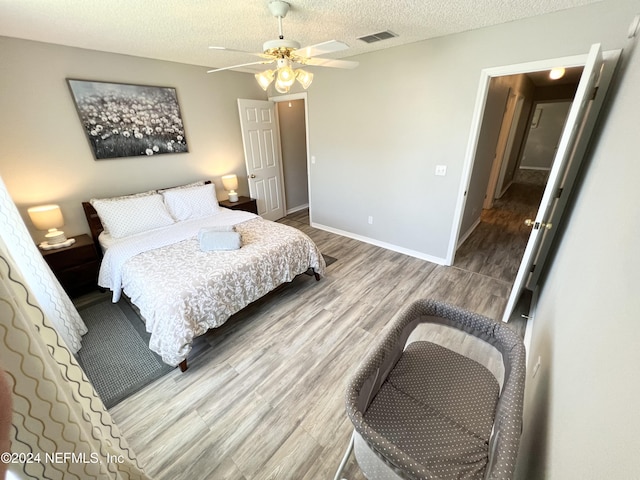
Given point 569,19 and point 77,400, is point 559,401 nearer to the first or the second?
point 77,400

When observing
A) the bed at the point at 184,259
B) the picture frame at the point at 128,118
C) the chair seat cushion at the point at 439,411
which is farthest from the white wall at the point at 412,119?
the chair seat cushion at the point at 439,411

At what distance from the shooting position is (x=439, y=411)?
1.18 metres

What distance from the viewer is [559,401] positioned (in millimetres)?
927

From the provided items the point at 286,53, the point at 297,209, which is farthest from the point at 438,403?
the point at 297,209

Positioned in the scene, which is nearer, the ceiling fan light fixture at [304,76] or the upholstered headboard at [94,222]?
the ceiling fan light fixture at [304,76]

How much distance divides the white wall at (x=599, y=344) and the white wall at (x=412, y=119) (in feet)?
2.77

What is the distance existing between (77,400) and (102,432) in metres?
0.19

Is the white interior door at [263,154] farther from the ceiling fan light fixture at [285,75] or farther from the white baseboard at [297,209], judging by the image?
the ceiling fan light fixture at [285,75]

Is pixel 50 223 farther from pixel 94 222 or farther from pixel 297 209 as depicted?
pixel 297 209

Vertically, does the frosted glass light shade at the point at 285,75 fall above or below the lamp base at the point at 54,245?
above

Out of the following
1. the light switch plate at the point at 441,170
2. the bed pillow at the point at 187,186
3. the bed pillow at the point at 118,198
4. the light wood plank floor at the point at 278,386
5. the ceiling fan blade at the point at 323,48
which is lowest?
the light wood plank floor at the point at 278,386

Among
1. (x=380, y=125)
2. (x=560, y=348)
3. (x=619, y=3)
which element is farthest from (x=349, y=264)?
(x=619, y=3)

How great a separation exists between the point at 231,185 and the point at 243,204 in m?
0.33

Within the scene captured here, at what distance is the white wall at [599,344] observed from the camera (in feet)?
1.88
